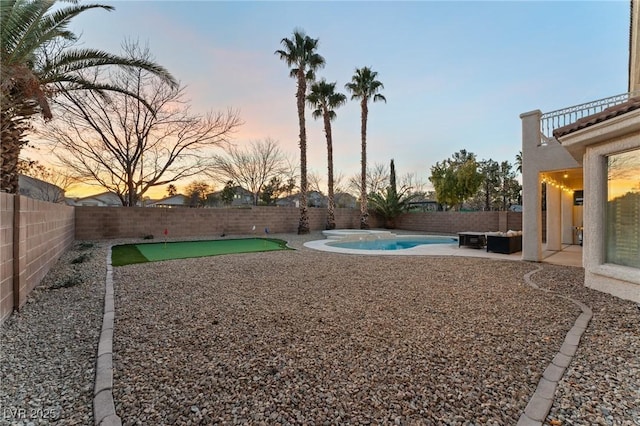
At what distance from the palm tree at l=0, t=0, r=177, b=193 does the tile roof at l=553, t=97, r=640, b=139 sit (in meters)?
11.9

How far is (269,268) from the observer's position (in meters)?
8.46

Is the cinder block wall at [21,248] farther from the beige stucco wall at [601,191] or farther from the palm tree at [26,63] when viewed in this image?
the beige stucco wall at [601,191]

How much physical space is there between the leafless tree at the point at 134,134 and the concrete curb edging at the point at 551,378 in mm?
19576

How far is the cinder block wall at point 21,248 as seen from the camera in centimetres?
422

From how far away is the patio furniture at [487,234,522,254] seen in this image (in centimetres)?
1144

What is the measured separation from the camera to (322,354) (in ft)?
10.9

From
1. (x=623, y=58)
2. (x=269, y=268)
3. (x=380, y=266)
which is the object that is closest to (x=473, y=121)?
(x=623, y=58)

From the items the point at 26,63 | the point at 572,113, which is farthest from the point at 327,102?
the point at 26,63

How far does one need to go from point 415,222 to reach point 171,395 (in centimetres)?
2411

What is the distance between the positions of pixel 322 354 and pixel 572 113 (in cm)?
1075

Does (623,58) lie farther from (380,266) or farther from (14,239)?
(14,239)

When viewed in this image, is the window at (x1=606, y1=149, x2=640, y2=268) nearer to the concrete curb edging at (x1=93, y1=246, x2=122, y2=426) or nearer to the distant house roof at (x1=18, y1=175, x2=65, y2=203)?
the concrete curb edging at (x1=93, y1=246, x2=122, y2=426)

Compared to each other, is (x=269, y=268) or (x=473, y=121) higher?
(x=473, y=121)

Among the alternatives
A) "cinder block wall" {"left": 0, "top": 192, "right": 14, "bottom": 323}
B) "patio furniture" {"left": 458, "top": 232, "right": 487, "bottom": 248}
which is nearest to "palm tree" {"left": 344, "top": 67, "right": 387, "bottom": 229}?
"patio furniture" {"left": 458, "top": 232, "right": 487, "bottom": 248}
